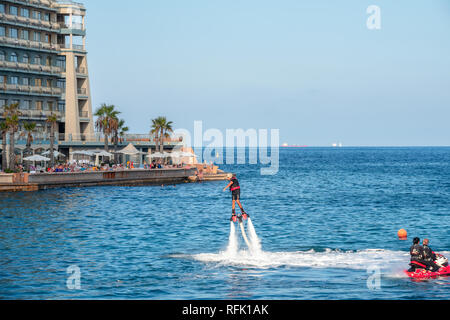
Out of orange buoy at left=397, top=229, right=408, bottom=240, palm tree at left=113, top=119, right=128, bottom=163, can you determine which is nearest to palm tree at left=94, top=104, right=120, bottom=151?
palm tree at left=113, top=119, right=128, bottom=163

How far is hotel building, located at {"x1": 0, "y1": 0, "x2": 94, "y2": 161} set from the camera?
98.0 meters

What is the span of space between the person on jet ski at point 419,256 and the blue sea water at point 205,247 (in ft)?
2.37

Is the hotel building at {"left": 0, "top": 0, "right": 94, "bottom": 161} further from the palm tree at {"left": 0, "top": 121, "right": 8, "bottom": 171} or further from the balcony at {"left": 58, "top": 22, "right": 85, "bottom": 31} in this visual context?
the palm tree at {"left": 0, "top": 121, "right": 8, "bottom": 171}

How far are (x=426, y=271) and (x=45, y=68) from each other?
8738 cm

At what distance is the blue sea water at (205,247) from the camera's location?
2655cm

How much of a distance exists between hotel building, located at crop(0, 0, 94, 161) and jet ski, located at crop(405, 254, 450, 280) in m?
72.2

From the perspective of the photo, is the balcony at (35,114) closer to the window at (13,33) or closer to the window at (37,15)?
the window at (13,33)

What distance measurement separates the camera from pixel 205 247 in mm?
37844

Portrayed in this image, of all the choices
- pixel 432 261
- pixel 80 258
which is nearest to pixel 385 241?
pixel 432 261

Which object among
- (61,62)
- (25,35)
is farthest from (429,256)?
(61,62)

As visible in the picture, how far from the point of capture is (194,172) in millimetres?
97062

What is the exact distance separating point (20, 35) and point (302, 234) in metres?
71.4

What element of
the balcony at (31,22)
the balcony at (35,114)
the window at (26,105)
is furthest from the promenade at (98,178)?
the balcony at (31,22)

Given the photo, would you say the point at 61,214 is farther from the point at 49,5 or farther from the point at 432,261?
the point at 49,5
